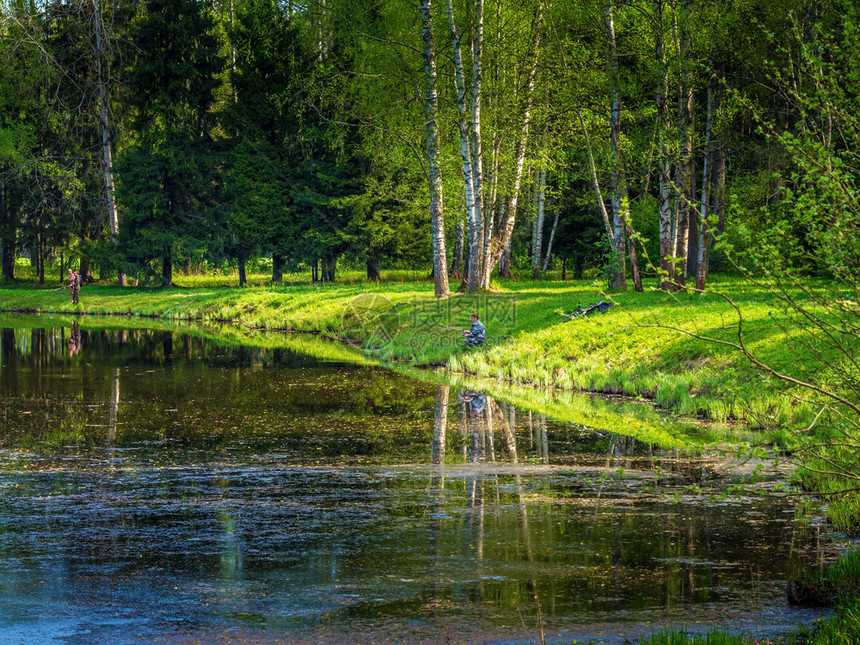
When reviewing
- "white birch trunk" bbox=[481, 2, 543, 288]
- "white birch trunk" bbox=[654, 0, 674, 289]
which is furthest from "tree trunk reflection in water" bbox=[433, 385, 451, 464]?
"white birch trunk" bbox=[481, 2, 543, 288]

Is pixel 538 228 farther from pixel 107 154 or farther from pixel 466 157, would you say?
pixel 107 154

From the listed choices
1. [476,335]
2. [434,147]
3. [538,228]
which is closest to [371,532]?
[476,335]

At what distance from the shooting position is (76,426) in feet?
59.1

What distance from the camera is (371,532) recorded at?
425 inches

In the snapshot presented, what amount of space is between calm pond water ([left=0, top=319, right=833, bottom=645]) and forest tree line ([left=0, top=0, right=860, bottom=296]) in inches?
690

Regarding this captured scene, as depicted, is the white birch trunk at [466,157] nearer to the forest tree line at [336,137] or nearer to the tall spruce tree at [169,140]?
the forest tree line at [336,137]

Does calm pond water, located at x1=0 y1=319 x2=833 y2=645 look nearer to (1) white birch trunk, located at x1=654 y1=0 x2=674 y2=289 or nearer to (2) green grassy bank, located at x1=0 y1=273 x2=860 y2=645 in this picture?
(2) green grassy bank, located at x1=0 y1=273 x2=860 y2=645

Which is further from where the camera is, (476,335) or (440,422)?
(476,335)

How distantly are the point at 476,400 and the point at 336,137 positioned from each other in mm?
19229

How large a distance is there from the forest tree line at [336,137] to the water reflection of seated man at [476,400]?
1149cm

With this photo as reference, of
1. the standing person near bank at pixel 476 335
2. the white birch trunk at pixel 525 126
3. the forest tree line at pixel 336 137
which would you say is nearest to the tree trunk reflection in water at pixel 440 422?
the standing person near bank at pixel 476 335

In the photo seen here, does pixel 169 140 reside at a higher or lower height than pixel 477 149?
higher

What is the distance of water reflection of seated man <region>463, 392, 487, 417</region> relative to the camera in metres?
19.8

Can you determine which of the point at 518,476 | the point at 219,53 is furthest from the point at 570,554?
the point at 219,53
